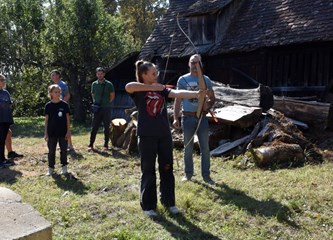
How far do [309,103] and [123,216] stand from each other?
20.2 feet

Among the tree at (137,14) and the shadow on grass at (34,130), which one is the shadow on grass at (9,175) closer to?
the shadow on grass at (34,130)

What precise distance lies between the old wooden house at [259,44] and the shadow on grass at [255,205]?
233 inches

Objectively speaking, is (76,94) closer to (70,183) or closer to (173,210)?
(70,183)

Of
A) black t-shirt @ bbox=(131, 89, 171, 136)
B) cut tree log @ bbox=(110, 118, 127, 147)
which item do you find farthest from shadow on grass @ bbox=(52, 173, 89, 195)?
cut tree log @ bbox=(110, 118, 127, 147)

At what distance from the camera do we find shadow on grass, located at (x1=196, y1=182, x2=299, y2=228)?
4.74m

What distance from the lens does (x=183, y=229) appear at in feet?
14.5

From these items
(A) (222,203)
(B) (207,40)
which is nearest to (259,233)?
(A) (222,203)

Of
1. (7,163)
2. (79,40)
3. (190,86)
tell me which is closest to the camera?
(190,86)

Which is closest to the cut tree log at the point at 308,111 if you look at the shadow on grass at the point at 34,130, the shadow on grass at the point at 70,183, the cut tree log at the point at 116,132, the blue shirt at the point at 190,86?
the cut tree log at the point at 116,132

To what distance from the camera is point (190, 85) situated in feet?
19.7

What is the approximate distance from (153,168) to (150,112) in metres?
0.65

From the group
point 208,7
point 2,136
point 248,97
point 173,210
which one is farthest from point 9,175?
point 208,7

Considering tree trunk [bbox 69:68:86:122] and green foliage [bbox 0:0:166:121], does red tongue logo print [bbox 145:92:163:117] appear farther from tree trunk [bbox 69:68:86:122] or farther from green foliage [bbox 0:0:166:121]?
tree trunk [bbox 69:68:86:122]

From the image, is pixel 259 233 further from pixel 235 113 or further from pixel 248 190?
pixel 235 113
